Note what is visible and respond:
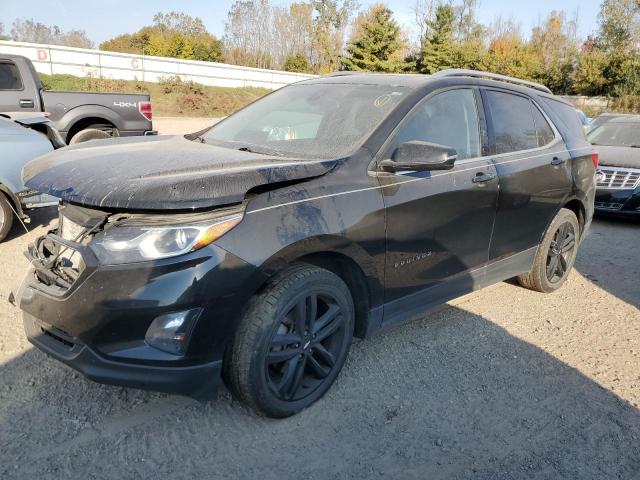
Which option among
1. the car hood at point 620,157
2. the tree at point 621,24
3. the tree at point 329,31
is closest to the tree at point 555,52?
the tree at point 621,24

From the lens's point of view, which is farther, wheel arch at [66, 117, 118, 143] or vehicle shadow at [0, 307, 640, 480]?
wheel arch at [66, 117, 118, 143]

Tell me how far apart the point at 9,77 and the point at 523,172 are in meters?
8.36

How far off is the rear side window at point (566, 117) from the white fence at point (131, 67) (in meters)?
22.3

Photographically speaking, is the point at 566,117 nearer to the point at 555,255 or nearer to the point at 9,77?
the point at 555,255

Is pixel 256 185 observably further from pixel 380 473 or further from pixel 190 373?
pixel 380 473

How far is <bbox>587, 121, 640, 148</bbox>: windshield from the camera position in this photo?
9.46 metres

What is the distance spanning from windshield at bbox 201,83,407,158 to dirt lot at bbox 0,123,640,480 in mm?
1422

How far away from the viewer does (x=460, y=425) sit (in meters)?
2.98

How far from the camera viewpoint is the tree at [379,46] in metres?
45.6

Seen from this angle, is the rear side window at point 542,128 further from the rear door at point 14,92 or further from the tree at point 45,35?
the tree at point 45,35

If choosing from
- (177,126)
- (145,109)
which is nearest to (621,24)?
(177,126)

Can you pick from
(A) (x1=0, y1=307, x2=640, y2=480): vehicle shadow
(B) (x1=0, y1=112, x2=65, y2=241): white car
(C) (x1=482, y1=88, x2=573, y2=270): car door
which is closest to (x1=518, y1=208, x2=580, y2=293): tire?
(C) (x1=482, y1=88, x2=573, y2=270): car door

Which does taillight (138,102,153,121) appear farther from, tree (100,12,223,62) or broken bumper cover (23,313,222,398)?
tree (100,12,223,62)

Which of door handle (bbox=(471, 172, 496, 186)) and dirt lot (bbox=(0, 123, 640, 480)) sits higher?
door handle (bbox=(471, 172, 496, 186))
